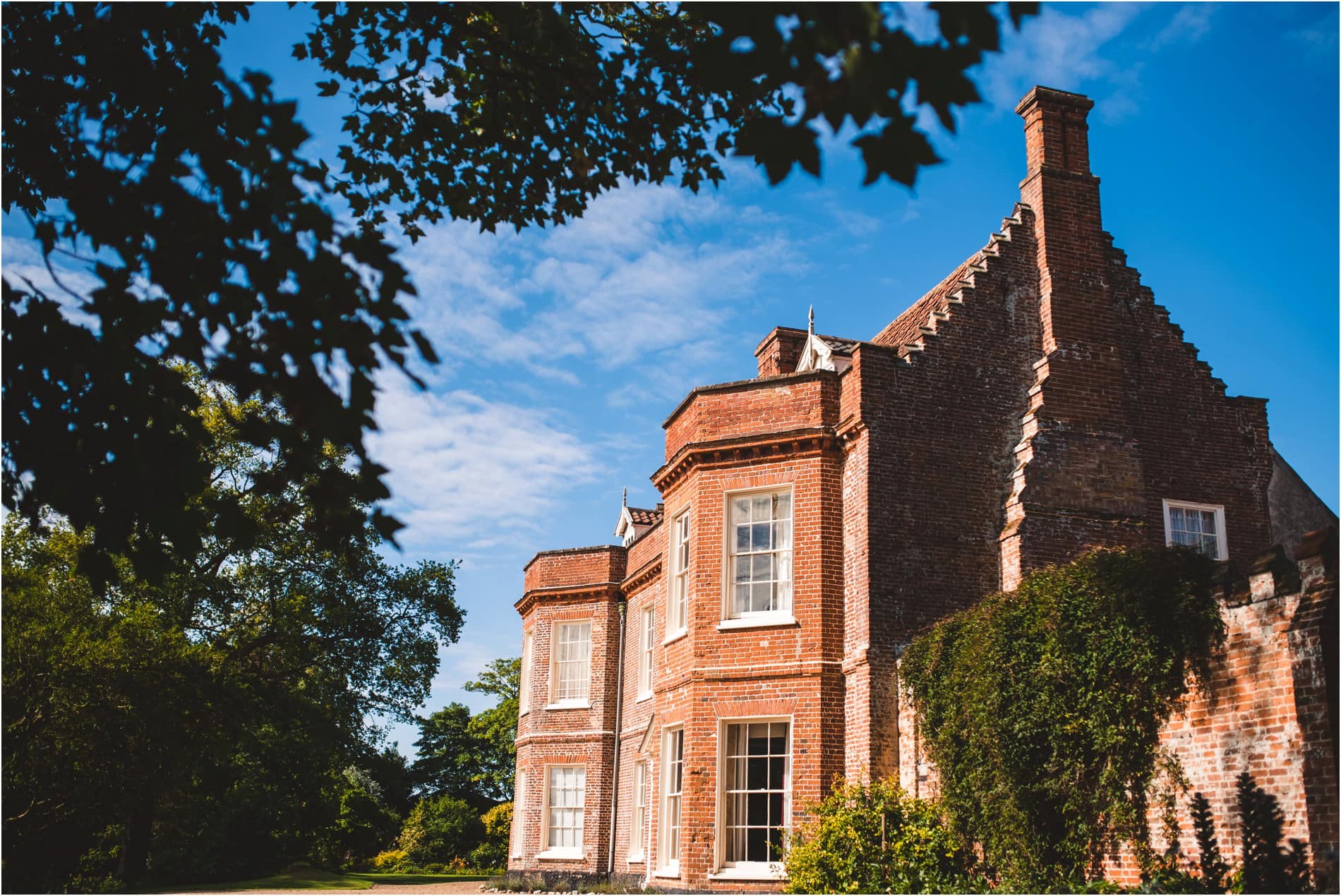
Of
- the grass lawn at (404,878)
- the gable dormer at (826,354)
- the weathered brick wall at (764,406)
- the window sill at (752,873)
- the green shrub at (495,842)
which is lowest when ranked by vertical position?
the grass lawn at (404,878)

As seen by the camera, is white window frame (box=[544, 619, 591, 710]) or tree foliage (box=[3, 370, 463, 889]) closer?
tree foliage (box=[3, 370, 463, 889])

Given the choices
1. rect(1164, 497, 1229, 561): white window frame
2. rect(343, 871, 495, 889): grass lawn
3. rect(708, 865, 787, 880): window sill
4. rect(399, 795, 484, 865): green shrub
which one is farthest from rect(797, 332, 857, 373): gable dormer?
rect(399, 795, 484, 865): green shrub

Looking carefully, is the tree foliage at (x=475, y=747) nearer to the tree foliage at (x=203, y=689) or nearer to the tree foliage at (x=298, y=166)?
the tree foliage at (x=203, y=689)

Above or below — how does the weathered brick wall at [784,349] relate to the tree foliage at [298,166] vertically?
above

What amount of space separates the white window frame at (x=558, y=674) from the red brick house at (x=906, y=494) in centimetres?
668

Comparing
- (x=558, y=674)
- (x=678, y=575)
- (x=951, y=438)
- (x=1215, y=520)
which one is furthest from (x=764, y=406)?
(x=558, y=674)

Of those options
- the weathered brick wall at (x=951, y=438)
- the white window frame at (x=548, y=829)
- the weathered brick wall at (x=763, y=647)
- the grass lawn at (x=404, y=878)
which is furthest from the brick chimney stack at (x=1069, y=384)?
the grass lawn at (x=404, y=878)

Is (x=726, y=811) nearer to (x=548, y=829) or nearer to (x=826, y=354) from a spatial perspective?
(x=826, y=354)

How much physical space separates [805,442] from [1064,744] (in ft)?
22.6

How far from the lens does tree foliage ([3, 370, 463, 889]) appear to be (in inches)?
830

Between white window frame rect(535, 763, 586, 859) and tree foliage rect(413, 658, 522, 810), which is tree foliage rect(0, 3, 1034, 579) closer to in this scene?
white window frame rect(535, 763, 586, 859)

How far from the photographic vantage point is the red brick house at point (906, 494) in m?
16.3

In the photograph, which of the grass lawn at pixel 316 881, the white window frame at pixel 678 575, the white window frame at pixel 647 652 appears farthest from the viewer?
the grass lawn at pixel 316 881

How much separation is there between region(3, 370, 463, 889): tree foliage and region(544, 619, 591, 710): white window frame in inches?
216
